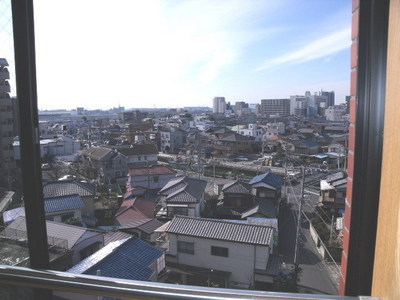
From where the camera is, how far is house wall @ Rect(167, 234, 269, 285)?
5.52 m

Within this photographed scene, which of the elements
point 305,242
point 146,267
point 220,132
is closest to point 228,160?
point 220,132

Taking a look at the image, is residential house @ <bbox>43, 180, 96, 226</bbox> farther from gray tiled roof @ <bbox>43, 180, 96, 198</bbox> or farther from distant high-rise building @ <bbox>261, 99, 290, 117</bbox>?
distant high-rise building @ <bbox>261, 99, 290, 117</bbox>

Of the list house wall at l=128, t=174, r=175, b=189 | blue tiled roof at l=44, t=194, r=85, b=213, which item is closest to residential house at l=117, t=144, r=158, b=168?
house wall at l=128, t=174, r=175, b=189

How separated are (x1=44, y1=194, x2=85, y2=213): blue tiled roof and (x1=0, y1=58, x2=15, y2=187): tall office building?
20.9 ft

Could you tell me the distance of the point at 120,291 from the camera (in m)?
0.74

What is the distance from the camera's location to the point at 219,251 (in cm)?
570

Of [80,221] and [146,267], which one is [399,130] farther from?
[80,221]

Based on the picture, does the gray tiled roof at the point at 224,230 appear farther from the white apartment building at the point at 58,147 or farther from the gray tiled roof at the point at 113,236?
the white apartment building at the point at 58,147

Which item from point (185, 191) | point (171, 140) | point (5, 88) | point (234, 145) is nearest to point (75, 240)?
point (185, 191)

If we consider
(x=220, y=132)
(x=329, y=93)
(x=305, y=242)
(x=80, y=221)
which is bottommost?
(x=305, y=242)

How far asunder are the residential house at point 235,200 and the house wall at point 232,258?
3429 millimetres

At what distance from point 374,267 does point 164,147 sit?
2220 centimetres

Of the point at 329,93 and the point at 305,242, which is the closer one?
the point at 305,242

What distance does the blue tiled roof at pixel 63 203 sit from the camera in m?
7.04
